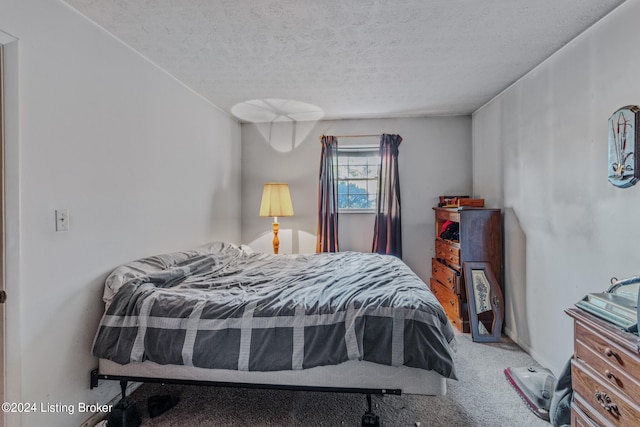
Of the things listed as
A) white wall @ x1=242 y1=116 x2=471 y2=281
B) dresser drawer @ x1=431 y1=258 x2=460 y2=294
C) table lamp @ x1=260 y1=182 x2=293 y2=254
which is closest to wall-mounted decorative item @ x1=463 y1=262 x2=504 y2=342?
dresser drawer @ x1=431 y1=258 x2=460 y2=294

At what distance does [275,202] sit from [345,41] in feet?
6.83

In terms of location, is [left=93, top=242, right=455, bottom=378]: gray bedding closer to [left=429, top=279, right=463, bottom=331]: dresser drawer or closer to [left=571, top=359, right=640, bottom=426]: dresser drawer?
[left=571, top=359, right=640, bottom=426]: dresser drawer

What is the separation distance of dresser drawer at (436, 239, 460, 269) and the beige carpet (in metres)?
1.20

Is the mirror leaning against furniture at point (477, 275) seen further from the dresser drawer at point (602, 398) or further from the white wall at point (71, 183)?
the white wall at point (71, 183)

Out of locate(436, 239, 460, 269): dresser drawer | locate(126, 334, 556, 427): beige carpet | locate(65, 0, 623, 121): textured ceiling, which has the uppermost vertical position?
locate(65, 0, 623, 121): textured ceiling

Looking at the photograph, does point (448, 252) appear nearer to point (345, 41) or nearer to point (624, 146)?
point (624, 146)

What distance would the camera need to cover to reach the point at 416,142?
13.0 ft

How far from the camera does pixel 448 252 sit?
133 inches

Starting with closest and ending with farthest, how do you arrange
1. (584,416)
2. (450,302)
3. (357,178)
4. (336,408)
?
1. (584,416)
2. (336,408)
3. (450,302)
4. (357,178)

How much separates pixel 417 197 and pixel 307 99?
1.90 metres

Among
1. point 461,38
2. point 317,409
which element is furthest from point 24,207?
point 461,38

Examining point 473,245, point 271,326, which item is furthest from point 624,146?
point 271,326

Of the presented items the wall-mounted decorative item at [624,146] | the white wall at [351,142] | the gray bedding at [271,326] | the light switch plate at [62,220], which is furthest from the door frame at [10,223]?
the wall-mounted decorative item at [624,146]

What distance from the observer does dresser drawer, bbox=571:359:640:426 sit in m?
1.07
